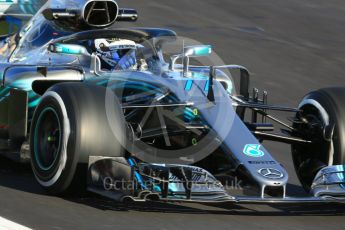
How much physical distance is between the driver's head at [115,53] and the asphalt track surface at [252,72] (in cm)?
128

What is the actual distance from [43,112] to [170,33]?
2088 mm

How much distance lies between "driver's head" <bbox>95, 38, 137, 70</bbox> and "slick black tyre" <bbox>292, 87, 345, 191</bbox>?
65.0 inches

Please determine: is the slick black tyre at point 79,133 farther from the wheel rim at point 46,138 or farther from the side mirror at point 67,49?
the side mirror at point 67,49

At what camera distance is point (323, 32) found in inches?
692

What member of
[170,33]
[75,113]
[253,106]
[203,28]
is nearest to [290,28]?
[203,28]

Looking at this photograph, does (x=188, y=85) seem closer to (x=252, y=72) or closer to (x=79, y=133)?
(x=79, y=133)

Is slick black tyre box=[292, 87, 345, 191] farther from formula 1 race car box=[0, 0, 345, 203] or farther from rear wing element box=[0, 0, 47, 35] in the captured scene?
rear wing element box=[0, 0, 47, 35]

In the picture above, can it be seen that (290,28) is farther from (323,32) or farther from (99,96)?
(99,96)

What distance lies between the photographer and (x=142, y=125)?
754cm

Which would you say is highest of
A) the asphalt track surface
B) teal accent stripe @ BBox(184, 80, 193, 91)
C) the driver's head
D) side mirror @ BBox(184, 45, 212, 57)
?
side mirror @ BBox(184, 45, 212, 57)

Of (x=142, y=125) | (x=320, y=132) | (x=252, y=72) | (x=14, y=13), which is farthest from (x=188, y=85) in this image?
(x=252, y=72)

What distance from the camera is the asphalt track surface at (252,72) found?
6.46 metres

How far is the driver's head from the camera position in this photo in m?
8.42

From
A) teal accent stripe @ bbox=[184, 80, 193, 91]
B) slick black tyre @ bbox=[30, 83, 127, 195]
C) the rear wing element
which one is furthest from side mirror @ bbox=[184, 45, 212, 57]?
the rear wing element
